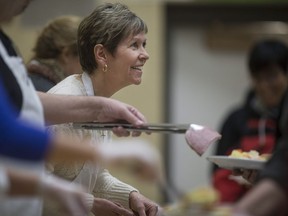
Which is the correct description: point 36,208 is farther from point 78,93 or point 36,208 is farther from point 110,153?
point 78,93

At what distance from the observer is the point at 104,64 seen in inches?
89.8

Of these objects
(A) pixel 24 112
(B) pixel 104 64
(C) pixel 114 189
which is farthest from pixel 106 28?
(A) pixel 24 112

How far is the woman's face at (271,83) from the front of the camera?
13.6 ft

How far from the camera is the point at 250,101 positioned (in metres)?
4.41

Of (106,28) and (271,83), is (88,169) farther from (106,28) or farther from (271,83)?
(271,83)

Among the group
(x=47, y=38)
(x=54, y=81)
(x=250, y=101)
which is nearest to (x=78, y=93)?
(x=54, y=81)

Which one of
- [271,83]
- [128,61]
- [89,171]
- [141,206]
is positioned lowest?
[271,83]

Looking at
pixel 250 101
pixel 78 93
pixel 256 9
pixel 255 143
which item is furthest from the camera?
pixel 256 9

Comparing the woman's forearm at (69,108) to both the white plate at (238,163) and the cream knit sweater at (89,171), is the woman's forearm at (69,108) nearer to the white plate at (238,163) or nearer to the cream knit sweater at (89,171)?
the cream knit sweater at (89,171)

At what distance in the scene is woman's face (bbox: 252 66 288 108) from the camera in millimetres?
4148

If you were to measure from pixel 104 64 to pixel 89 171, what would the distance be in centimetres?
28

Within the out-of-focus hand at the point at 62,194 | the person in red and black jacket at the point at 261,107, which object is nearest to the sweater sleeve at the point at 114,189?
the out-of-focus hand at the point at 62,194

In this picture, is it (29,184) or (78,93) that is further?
(78,93)

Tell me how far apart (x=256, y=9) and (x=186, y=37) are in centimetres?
54
